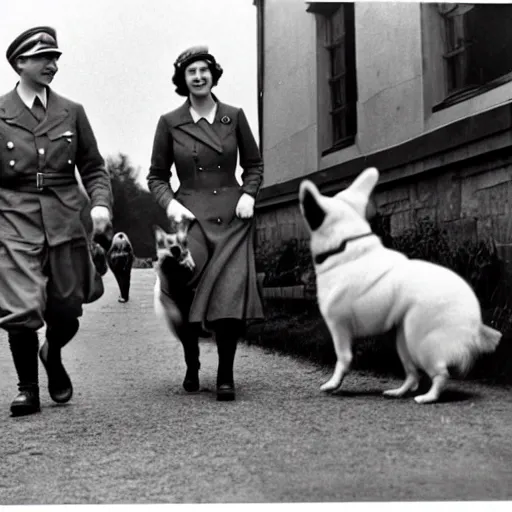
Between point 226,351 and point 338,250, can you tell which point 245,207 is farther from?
point 226,351

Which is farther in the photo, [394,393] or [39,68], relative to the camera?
[39,68]

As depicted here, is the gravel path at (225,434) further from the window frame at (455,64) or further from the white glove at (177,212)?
the window frame at (455,64)

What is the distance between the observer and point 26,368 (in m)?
3.27

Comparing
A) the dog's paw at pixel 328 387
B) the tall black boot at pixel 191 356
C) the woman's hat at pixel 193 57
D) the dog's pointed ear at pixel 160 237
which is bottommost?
the dog's paw at pixel 328 387

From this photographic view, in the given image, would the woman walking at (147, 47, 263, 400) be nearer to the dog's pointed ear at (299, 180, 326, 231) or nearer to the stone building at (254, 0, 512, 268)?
the stone building at (254, 0, 512, 268)

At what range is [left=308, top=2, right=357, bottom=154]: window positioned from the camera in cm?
340

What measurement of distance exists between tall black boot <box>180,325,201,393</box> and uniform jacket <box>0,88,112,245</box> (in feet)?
1.72


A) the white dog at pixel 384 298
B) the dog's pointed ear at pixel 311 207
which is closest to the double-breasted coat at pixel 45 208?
the dog's pointed ear at pixel 311 207

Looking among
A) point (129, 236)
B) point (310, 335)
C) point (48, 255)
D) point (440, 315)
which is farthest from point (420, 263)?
point (48, 255)

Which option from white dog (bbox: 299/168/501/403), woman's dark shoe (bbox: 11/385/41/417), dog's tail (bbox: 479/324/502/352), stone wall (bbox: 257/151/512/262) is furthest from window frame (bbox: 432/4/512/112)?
woman's dark shoe (bbox: 11/385/41/417)

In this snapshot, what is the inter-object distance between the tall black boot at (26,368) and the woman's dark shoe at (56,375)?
0.13 feet

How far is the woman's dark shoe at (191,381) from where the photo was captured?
3.33 meters

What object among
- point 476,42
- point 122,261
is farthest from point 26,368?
point 476,42

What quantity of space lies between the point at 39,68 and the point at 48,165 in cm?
34
